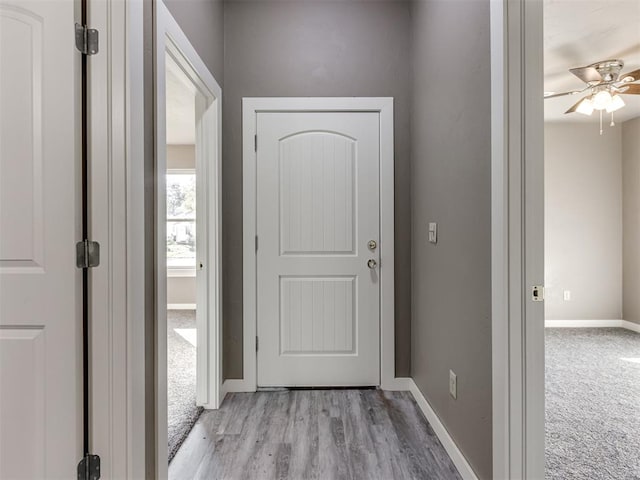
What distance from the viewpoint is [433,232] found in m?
2.03

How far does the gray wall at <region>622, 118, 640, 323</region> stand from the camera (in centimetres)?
404

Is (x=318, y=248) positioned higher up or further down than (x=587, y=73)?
further down

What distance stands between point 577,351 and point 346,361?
245 cm

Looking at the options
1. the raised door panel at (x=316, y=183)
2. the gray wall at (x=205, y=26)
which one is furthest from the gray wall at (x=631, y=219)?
the gray wall at (x=205, y=26)

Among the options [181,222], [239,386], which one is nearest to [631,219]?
[239,386]

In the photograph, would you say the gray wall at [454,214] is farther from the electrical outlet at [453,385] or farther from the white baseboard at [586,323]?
the white baseboard at [586,323]

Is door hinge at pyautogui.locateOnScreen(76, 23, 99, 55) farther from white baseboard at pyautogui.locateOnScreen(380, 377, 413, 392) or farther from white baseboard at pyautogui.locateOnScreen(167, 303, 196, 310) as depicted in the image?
white baseboard at pyautogui.locateOnScreen(167, 303, 196, 310)

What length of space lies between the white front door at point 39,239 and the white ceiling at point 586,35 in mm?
2679

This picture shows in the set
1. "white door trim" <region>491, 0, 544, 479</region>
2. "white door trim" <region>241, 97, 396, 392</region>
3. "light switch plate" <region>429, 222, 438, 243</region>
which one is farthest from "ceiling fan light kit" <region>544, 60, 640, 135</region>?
"white door trim" <region>491, 0, 544, 479</region>

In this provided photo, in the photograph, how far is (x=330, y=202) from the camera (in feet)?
8.21

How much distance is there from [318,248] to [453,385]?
121 cm

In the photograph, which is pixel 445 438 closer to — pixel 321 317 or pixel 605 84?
pixel 321 317

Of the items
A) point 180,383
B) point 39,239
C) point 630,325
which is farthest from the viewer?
point 630,325

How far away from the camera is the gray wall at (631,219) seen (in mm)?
4043
